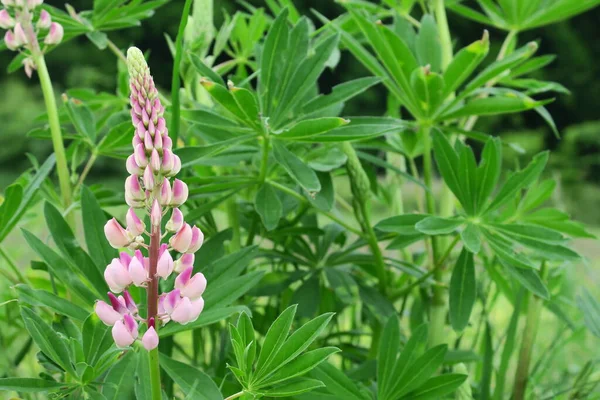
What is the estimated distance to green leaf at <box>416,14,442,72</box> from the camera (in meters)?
0.69

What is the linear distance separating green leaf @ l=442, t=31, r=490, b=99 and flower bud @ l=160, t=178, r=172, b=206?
1.11 ft

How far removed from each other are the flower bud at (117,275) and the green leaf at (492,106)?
389 mm

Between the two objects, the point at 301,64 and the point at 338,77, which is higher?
the point at 338,77

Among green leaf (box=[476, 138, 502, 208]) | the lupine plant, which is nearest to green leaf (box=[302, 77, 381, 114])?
the lupine plant

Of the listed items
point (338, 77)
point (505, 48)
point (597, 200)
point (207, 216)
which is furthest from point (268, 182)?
point (338, 77)

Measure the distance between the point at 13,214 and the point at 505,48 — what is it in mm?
531

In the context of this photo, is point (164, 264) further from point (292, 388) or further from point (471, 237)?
point (471, 237)

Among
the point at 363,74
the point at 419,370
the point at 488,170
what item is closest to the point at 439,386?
the point at 419,370

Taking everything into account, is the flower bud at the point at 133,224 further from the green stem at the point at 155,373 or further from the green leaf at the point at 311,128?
the green leaf at the point at 311,128

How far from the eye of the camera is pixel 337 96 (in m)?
0.60

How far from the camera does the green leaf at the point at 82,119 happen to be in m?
0.64

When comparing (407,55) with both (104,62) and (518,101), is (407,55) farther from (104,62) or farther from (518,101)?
(104,62)

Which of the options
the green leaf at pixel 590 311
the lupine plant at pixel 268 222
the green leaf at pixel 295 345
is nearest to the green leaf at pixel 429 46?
the lupine plant at pixel 268 222

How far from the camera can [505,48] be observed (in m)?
0.80
